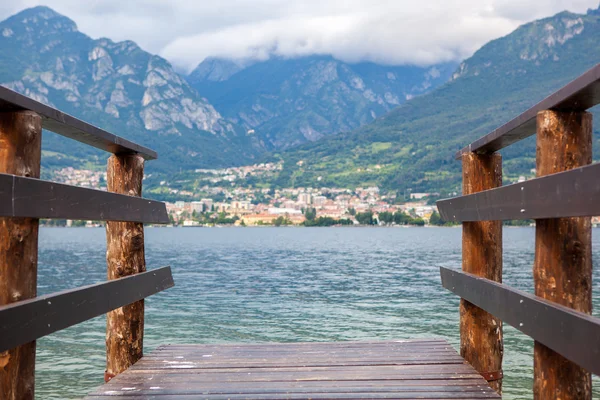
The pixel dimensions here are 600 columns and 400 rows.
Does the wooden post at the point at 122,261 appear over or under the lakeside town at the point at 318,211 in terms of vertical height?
under

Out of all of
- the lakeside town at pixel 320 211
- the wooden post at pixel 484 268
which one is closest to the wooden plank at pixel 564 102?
the wooden post at pixel 484 268

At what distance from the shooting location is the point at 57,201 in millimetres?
3352

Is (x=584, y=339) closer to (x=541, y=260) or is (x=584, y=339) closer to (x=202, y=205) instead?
(x=541, y=260)

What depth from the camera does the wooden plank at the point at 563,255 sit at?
3193mm

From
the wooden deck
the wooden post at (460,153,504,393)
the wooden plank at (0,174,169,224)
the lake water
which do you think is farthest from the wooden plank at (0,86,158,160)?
the lake water

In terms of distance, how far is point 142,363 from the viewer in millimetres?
5469

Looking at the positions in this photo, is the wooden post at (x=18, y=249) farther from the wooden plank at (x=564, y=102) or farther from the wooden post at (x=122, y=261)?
the wooden plank at (x=564, y=102)

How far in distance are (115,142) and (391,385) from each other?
2.49 meters

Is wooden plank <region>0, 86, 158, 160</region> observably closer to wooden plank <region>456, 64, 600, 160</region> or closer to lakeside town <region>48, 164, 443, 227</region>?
wooden plank <region>456, 64, 600, 160</region>

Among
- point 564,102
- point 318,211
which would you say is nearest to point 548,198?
point 564,102

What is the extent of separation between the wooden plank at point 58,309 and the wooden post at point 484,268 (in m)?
2.52

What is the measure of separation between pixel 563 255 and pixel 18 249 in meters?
2.48

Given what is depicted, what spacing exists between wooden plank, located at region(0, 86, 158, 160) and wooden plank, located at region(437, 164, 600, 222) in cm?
234

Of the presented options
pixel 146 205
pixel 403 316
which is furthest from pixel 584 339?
pixel 403 316
